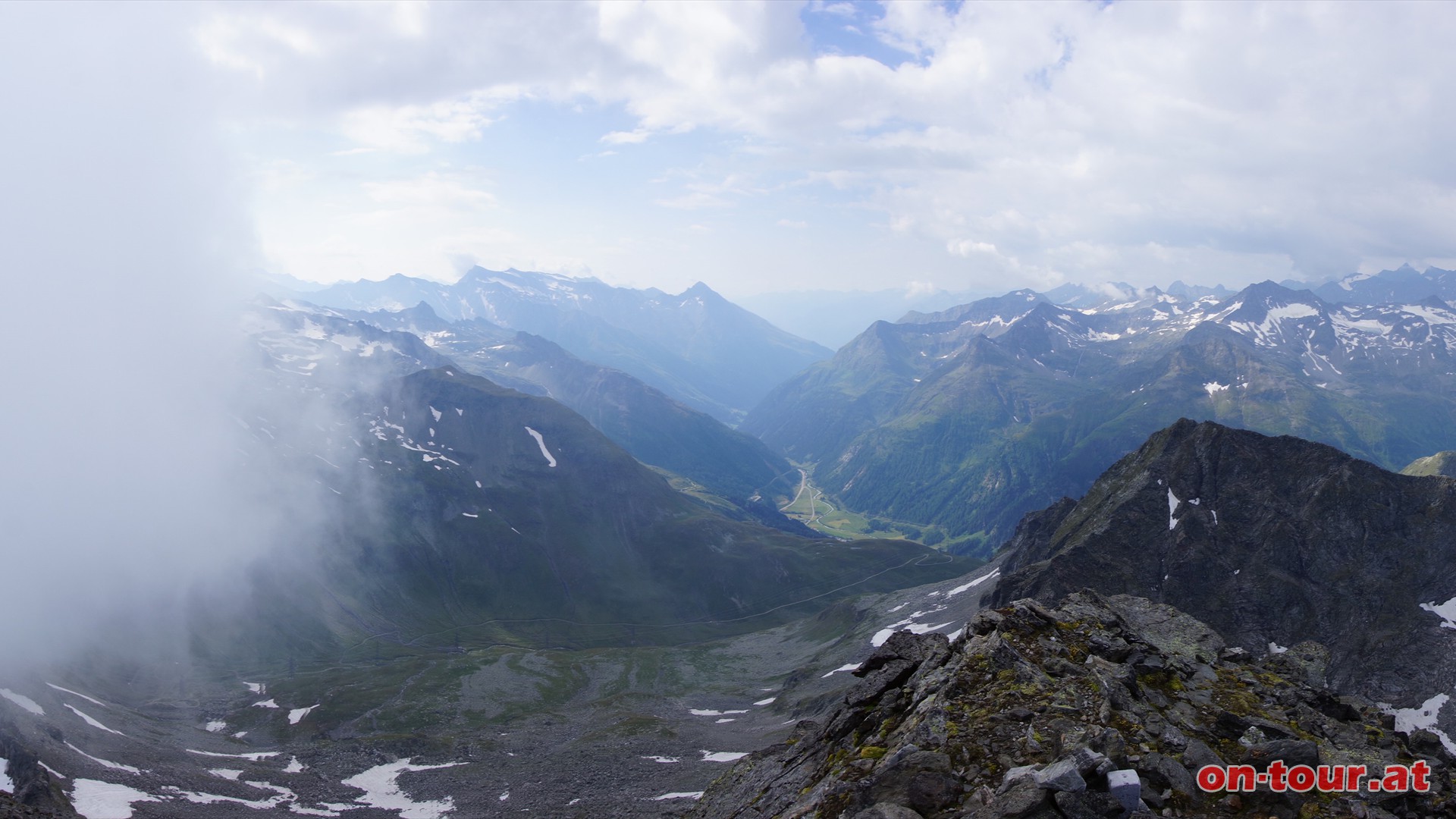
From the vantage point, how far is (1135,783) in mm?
20406

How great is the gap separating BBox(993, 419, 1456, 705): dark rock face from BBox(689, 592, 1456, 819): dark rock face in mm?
79225

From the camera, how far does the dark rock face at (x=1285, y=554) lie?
97.9m

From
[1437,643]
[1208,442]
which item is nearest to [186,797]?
[1437,643]

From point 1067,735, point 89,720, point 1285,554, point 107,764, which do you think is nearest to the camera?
point 1067,735

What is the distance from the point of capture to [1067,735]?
78.6ft

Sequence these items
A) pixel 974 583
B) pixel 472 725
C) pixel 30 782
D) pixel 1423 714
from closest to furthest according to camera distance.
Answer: pixel 30 782 → pixel 1423 714 → pixel 472 725 → pixel 974 583

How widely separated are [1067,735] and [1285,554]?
386 feet

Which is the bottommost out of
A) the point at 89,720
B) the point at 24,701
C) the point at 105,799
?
the point at 89,720

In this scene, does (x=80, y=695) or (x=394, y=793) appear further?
(x=80, y=695)

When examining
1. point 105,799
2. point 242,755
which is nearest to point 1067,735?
point 105,799

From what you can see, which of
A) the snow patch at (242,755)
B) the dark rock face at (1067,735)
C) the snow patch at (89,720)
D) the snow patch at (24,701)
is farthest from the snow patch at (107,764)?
the dark rock face at (1067,735)

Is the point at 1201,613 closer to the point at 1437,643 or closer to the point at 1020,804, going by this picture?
the point at 1437,643

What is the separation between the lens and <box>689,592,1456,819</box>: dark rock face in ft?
72.1

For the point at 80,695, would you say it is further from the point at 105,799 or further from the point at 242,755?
the point at 105,799
